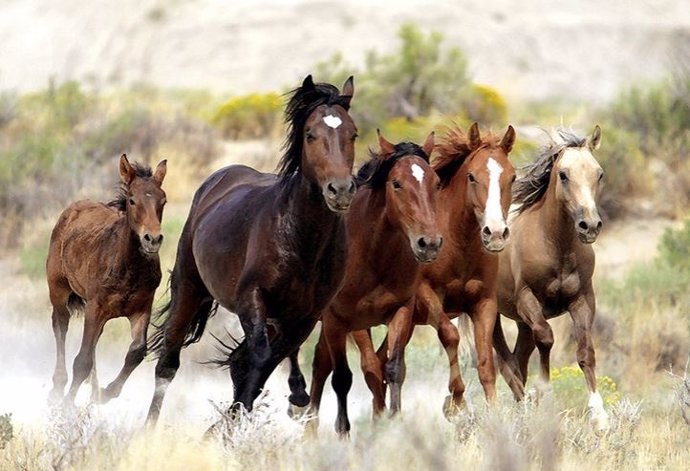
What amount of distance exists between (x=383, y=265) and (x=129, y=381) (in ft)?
17.8

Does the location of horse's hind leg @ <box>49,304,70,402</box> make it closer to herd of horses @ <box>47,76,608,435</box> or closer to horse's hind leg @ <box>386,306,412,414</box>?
herd of horses @ <box>47,76,608,435</box>

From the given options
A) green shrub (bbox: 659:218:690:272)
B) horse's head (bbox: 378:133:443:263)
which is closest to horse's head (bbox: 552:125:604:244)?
horse's head (bbox: 378:133:443:263)

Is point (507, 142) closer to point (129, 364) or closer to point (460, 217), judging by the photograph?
point (460, 217)

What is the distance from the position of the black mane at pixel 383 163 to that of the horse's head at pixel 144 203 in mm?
1572

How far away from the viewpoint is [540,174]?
11.3 meters

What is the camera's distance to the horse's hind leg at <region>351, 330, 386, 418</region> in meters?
9.92

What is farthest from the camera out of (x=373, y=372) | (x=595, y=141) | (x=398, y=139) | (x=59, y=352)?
(x=398, y=139)

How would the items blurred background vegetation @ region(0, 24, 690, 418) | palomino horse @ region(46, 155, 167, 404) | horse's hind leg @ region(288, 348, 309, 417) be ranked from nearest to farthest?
horse's hind leg @ region(288, 348, 309, 417), palomino horse @ region(46, 155, 167, 404), blurred background vegetation @ region(0, 24, 690, 418)

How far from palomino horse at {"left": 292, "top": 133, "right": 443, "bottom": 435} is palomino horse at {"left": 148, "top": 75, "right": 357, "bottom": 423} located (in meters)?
0.69

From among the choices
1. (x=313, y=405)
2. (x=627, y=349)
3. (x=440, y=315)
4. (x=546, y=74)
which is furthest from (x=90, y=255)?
(x=546, y=74)

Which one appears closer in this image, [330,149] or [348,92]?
[330,149]

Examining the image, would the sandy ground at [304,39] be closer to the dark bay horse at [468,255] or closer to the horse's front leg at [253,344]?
the dark bay horse at [468,255]

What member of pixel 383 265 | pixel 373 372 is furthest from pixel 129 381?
pixel 383 265

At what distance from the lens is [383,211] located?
988 centimetres
